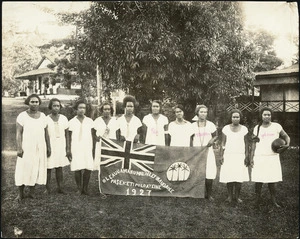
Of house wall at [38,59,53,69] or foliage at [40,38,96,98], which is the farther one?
foliage at [40,38,96,98]

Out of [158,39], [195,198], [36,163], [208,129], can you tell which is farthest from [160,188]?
[158,39]

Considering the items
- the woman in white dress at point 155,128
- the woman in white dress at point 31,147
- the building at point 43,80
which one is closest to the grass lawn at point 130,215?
the woman in white dress at point 31,147

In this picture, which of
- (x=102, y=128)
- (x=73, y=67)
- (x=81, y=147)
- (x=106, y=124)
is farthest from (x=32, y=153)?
(x=73, y=67)

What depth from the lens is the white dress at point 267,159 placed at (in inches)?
194

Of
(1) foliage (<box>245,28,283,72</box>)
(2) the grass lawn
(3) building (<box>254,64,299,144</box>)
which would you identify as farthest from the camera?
(3) building (<box>254,64,299,144</box>)

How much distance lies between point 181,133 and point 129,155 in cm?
97

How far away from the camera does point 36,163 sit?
15.8 feet

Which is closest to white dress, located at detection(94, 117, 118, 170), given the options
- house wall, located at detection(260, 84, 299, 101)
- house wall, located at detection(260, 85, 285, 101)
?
house wall, located at detection(260, 84, 299, 101)

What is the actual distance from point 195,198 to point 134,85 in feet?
8.49

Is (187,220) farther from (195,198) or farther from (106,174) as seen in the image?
(106,174)

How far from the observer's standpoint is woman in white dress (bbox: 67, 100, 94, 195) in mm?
5145

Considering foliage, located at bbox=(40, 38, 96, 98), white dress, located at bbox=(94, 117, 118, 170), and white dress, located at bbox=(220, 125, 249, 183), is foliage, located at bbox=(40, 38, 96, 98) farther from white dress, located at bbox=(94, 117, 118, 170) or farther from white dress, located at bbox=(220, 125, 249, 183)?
white dress, located at bbox=(220, 125, 249, 183)

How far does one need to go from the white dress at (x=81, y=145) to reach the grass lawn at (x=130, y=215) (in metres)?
0.51

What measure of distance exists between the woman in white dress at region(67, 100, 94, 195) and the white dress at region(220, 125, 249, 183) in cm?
227
